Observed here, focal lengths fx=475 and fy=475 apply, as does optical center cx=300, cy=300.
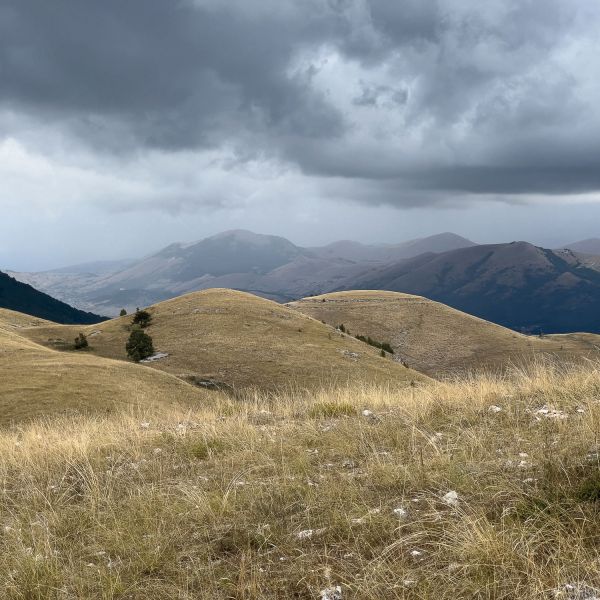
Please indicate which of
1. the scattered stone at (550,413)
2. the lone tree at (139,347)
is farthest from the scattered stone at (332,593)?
the lone tree at (139,347)

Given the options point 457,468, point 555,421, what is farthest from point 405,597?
point 555,421

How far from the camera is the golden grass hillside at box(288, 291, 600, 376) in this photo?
106812mm

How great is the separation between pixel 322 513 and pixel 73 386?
32.8 m

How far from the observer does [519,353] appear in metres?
109

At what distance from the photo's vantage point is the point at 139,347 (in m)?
59.4

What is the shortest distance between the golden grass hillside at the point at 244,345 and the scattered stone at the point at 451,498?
4310cm

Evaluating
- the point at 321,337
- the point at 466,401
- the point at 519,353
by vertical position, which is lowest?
the point at 519,353

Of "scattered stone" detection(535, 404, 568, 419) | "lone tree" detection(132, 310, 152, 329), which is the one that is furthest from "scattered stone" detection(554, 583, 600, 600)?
"lone tree" detection(132, 310, 152, 329)

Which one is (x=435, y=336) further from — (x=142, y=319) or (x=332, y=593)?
(x=332, y=593)

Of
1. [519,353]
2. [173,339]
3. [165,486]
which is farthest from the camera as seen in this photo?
[519,353]

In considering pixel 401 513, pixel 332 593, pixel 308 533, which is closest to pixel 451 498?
pixel 401 513

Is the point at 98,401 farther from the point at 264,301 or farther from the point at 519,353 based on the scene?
the point at 519,353

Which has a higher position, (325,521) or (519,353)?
(325,521)

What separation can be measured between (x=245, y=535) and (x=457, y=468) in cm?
272
